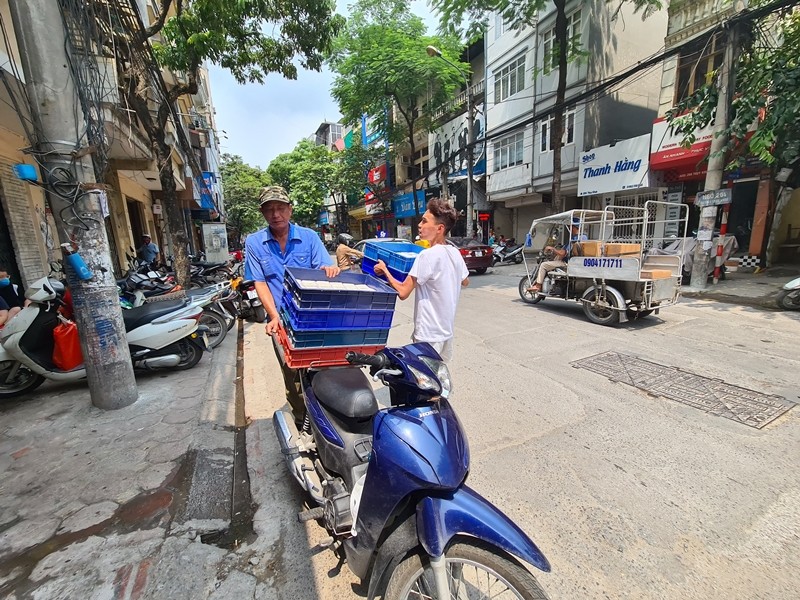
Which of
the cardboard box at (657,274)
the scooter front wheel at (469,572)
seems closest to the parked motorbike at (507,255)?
the cardboard box at (657,274)

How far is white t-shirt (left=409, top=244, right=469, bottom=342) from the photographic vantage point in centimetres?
259

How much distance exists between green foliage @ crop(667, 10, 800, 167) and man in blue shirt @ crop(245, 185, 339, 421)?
832 cm

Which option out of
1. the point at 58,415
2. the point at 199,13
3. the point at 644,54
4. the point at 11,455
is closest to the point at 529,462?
the point at 11,455

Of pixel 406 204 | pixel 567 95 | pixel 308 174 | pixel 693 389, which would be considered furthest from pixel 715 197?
pixel 308 174

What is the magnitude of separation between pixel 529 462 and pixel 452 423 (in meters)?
1.54

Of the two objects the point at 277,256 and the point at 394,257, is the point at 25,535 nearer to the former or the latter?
the point at 277,256

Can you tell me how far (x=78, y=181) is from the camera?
10.4 feet

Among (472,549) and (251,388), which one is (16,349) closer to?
(251,388)

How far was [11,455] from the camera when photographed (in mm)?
2861

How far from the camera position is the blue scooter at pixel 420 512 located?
50.1 inches

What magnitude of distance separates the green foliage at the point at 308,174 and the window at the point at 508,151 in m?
17.8

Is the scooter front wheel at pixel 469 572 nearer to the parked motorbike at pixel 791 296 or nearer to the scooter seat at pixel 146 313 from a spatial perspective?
the scooter seat at pixel 146 313

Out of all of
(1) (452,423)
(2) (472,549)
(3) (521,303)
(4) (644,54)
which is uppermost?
(4) (644,54)

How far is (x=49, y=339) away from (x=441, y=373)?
446 cm
